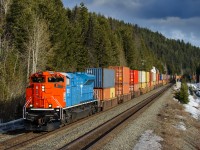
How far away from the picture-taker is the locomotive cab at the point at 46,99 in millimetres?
15805

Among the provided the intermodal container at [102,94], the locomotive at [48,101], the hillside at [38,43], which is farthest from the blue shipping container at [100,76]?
the locomotive at [48,101]

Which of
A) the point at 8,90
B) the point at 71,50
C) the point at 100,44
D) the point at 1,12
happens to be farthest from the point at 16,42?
the point at 100,44

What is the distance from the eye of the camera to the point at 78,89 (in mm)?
19344

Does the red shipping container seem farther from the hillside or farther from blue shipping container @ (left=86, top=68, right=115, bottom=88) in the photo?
the hillside

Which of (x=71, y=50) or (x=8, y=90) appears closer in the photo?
(x=8, y=90)

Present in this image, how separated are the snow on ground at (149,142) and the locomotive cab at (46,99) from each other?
15.6 ft

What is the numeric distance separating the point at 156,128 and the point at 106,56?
164 feet

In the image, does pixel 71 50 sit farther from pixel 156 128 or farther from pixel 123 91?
pixel 156 128

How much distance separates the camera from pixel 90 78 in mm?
22375

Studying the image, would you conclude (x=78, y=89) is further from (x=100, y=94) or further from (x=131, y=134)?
(x=100, y=94)

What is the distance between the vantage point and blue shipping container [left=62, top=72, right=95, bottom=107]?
57.0 ft

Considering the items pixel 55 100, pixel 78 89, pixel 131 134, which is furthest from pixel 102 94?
pixel 131 134

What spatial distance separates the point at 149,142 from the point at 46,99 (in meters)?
6.30

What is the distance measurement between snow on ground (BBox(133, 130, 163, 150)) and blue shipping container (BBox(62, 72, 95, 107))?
5093 mm
